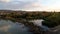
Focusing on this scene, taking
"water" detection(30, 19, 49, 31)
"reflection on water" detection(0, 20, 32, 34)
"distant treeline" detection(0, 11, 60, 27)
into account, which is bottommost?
"reflection on water" detection(0, 20, 32, 34)

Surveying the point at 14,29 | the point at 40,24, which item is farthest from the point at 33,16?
the point at 14,29

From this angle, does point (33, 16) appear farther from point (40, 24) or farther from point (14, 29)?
point (14, 29)

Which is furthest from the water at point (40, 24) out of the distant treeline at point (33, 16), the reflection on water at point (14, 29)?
the reflection on water at point (14, 29)

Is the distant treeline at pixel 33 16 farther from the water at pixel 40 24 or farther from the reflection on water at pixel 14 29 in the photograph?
the reflection on water at pixel 14 29

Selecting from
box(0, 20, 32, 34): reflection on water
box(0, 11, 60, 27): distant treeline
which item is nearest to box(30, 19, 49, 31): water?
box(0, 11, 60, 27): distant treeline

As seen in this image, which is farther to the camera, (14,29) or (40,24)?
(40,24)

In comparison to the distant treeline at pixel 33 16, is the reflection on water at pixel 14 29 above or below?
below

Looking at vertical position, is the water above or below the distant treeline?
below

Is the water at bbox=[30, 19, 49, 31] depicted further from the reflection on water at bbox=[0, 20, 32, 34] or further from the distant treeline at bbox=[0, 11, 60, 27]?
the reflection on water at bbox=[0, 20, 32, 34]

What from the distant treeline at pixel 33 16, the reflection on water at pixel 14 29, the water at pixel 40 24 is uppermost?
the distant treeline at pixel 33 16

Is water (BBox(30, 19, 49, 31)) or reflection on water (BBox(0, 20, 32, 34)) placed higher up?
water (BBox(30, 19, 49, 31))

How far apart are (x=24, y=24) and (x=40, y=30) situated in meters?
0.44

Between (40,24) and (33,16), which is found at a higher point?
(33,16)

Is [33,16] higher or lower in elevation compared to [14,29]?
higher
